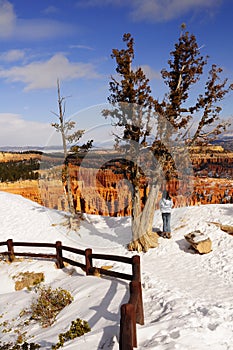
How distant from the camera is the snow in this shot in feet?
13.7

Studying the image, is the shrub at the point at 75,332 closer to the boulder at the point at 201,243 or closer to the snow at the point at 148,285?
the snow at the point at 148,285

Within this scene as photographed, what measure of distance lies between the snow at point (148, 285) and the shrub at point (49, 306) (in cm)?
17

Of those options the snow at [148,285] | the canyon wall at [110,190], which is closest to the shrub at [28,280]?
the snow at [148,285]

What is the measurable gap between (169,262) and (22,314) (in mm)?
5537

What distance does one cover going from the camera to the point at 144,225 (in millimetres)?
11328

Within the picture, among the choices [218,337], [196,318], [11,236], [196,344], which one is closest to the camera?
[196,344]

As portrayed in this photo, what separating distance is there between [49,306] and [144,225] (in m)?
5.96

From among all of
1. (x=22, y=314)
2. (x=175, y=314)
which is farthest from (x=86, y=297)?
(x=175, y=314)

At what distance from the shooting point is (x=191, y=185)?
1652cm

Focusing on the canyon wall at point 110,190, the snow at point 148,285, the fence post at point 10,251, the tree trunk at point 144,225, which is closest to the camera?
the snow at point 148,285

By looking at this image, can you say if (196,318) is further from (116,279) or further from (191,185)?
(191,185)

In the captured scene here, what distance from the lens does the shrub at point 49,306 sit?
586 cm

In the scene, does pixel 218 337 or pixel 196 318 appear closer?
pixel 218 337

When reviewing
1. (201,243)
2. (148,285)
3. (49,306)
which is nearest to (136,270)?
(148,285)
